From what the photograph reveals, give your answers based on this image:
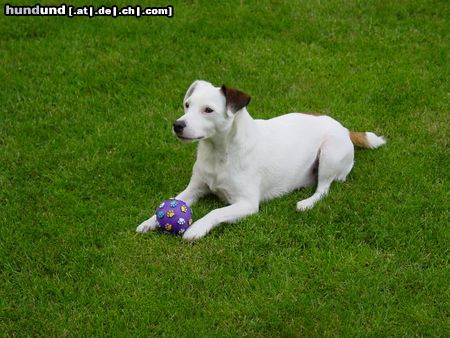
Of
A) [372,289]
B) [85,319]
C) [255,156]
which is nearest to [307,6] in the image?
[255,156]

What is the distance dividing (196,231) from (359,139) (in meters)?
2.19

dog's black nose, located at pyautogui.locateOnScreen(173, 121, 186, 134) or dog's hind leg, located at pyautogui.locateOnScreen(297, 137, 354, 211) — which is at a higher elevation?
dog's black nose, located at pyautogui.locateOnScreen(173, 121, 186, 134)

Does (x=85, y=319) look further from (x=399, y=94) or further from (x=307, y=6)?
(x=307, y=6)

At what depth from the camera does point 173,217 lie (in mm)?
5246

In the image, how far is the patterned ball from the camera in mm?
5251

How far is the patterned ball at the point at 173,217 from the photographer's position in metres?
5.25

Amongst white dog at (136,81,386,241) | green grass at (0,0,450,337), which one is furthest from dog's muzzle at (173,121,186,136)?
green grass at (0,0,450,337)

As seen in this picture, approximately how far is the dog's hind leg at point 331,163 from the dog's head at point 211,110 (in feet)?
3.69

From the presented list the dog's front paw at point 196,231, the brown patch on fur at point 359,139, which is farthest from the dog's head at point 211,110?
the brown patch on fur at point 359,139

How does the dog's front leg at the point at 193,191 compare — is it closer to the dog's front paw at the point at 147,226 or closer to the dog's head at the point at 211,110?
the dog's front paw at the point at 147,226

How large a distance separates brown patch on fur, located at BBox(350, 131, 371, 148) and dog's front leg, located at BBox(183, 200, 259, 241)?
1.51m

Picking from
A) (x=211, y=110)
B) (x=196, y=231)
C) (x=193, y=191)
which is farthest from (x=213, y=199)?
(x=211, y=110)

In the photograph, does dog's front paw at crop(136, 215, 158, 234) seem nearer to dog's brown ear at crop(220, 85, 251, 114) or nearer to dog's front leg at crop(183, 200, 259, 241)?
dog's front leg at crop(183, 200, 259, 241)

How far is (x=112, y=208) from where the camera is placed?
5727mm
